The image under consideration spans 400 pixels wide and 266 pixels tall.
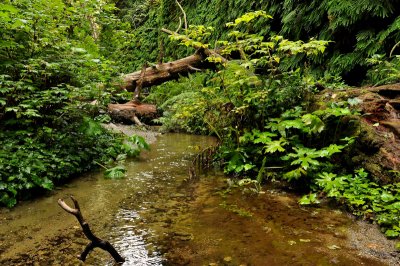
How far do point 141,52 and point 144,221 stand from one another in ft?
53.9

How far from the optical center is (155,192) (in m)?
3.84

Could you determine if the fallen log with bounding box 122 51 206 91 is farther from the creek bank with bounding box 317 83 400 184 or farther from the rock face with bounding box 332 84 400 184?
the rock face with bounding box 332 84 400 184

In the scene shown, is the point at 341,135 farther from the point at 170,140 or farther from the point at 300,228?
the point at 170,140

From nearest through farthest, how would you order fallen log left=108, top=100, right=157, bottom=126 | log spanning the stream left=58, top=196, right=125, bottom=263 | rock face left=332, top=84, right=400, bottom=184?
log spanning the stream left=58, top=196, right=125, bottom=263
rock face left=332, top=84, right=400, bottom=184
fallen log left=108, top=100, right=157, bottom=126

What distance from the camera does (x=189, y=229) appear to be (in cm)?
284

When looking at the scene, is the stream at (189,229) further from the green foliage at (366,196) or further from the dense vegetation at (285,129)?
the dense vegetation at (285,129)

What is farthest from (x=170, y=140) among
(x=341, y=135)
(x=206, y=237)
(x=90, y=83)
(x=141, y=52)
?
(x=141, y=52)

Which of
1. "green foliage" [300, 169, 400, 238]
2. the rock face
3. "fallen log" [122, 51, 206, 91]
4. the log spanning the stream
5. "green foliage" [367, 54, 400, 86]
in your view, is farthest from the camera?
"fallen log" [122, 51, 206, 91]

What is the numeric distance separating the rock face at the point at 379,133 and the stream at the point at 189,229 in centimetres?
71

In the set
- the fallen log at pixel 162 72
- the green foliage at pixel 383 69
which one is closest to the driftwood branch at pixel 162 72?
the fallen log at pixel 162 72

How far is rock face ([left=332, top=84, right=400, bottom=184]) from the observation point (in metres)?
3.35

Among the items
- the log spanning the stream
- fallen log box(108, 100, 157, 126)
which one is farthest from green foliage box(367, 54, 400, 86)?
fallen log box(108, 100, 157, 126)

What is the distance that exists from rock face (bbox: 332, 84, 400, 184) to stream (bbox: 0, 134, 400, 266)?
2.32 feet

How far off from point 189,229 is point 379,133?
8.09 ft
